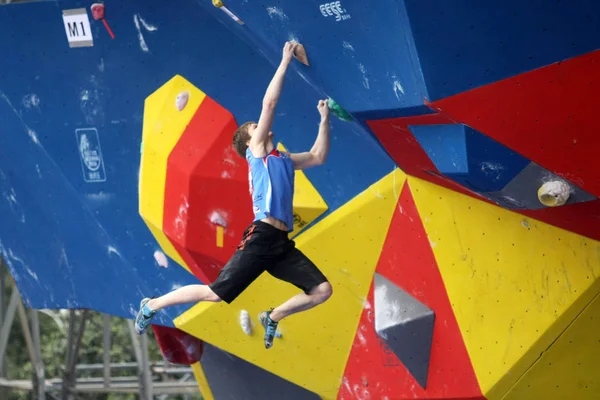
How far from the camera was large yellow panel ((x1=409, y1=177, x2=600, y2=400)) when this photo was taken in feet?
16.8

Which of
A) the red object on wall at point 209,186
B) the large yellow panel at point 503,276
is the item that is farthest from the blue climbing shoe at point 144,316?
the large yellow panel at point 503,276

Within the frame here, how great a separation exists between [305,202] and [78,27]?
1.94 m

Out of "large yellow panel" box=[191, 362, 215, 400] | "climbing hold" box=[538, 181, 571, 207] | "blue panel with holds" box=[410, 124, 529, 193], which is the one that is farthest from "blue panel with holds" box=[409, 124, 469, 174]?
"large yellow panel" box=[191, 362, 215, 400]

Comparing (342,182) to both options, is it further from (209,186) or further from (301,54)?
(301,54)

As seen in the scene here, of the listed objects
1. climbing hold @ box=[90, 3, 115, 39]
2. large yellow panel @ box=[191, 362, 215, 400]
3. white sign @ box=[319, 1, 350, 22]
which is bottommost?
large yellow panel @ box=[191, 362, 215, 400]

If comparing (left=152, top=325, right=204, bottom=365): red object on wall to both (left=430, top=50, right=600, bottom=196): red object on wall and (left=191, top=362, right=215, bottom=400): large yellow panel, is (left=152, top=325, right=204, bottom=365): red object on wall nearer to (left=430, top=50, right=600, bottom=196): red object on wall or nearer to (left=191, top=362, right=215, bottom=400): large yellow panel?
(left=191, top=362, right=215, bottom=400): large yellow panel

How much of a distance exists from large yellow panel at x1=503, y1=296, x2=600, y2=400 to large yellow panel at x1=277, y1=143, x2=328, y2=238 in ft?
5.24

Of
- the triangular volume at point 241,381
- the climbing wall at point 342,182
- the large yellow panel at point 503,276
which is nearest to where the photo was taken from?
the climbing wall at point 342,182

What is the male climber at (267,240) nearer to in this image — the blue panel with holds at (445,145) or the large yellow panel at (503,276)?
the blue panel with holds at (445,145)

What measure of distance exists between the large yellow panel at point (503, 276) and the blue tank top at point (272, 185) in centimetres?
102

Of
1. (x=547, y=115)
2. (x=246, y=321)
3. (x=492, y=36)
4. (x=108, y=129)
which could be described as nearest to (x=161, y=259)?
(x=246, y=321)

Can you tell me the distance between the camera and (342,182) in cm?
605

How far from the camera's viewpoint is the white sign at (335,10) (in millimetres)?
4430

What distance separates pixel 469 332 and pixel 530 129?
5.54 feet
